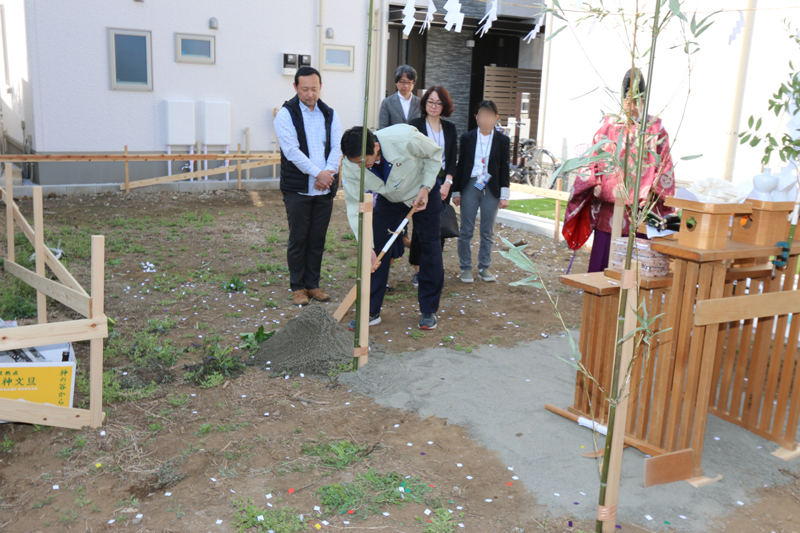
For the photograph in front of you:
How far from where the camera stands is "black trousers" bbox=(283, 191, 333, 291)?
5453mm

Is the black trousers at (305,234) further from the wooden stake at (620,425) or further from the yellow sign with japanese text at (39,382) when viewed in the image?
the wooden stake at (620,425)

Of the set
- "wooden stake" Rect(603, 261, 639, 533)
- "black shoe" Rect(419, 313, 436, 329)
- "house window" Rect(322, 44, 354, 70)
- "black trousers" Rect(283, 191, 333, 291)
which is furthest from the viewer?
"house window" Rect(322, 44, 354, 70)

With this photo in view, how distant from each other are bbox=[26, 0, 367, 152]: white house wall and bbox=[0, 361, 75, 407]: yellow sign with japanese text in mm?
8184

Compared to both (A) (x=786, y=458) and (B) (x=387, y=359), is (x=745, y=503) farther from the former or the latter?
(B) (x=387, y=359)

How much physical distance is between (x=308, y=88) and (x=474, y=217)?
2029 millimetres

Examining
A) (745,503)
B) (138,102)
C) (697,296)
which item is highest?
(138,102)

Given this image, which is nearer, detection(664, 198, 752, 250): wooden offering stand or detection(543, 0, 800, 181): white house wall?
detection(664, 198, 752, 250): wooden offering stand

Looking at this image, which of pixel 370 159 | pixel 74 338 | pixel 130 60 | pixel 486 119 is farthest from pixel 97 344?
pixel 130 60

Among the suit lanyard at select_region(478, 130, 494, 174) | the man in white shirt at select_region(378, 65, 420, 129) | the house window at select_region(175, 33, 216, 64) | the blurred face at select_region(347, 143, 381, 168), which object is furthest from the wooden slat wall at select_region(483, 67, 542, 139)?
the blurred face at select_region(347, 143, 381, 168)

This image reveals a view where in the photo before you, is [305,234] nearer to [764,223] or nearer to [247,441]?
[247,441]

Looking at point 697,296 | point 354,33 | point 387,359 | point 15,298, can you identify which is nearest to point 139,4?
point 354,33

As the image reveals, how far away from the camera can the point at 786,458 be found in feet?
10.7

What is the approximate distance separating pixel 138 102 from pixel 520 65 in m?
9.63

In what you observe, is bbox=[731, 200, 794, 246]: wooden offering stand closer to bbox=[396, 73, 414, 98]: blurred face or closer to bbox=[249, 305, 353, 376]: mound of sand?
bbox=[249, 305, 353, 376]: mound of sand
